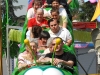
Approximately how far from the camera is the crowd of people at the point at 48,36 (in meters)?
5.28

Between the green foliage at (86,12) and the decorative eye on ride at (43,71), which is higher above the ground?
the green foliage at (86,12)

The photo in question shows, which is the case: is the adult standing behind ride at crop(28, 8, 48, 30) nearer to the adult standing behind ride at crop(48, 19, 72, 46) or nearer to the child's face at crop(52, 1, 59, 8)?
the child's face at crop(52, 1, 59, 8)

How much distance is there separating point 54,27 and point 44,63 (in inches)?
54.4

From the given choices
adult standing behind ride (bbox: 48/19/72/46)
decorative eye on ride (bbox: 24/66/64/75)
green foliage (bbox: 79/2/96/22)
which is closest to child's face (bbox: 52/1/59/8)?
adult standing behind ride (bbox: 48/19/72/46)

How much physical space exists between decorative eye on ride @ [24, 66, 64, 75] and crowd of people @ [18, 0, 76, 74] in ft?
0.83

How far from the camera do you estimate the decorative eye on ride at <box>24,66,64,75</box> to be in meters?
4.66

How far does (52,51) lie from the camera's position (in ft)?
17.4

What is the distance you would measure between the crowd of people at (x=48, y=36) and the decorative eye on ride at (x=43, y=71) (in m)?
0.25

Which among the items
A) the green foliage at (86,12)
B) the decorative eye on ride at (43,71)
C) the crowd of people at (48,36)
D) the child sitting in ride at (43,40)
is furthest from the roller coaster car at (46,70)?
the green foliage at (86,12)

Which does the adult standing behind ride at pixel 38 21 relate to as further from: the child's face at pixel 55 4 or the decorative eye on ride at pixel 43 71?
the decorative eye on ride at pixel 43 71

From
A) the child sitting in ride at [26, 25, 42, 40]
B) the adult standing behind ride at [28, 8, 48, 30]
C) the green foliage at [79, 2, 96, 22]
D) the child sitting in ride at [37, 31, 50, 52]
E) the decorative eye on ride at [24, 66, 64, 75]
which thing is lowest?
the decorative eye on ride at [24, 66, 64, 75]

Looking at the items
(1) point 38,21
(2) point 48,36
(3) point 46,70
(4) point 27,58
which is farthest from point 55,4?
(3) point 46,70

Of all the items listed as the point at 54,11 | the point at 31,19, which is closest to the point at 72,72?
the point at 54,11

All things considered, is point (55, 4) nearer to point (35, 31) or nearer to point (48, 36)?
point (35, 31)
